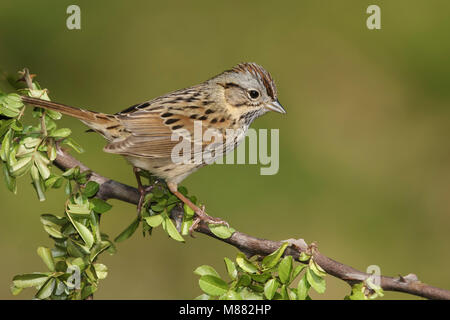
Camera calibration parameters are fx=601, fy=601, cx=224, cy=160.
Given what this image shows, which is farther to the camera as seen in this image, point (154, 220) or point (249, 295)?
point (154, 220)

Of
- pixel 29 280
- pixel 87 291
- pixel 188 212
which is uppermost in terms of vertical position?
pixel 188 212

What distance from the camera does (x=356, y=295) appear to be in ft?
8.30

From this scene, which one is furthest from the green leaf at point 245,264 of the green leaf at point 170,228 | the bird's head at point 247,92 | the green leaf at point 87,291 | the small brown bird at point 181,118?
the bird's head at point 247,92

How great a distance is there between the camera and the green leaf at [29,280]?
8.57 ft

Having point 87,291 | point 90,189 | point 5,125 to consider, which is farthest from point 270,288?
point 5,125

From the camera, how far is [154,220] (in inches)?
113

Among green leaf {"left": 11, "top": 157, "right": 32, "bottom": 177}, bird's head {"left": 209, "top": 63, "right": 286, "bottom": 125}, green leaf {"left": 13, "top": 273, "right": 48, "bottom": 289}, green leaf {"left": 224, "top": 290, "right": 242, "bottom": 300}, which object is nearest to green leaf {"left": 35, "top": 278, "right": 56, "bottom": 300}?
green leaf {"left": 13, "top": 273, "right": 48, "bottom": 289}

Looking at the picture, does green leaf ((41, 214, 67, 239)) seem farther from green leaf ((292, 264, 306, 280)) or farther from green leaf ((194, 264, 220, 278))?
green leaf ((292, 264, 306, 280))

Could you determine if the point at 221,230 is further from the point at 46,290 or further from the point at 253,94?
the point at 253,94

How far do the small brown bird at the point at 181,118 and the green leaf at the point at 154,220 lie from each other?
1.43 ft

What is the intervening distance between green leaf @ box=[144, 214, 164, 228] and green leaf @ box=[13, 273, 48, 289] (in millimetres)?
518

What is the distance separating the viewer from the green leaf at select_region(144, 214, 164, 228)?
2850mm

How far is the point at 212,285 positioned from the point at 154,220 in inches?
20.0

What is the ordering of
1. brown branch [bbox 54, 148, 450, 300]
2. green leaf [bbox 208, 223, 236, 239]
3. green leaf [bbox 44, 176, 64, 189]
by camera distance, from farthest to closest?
1. green leaf [bbox 44, 176, 64, 189]
2. green leaf [bbox 208, 223, 236, 239]
3. brown branch [bbox 54, 148, 450, 300]
